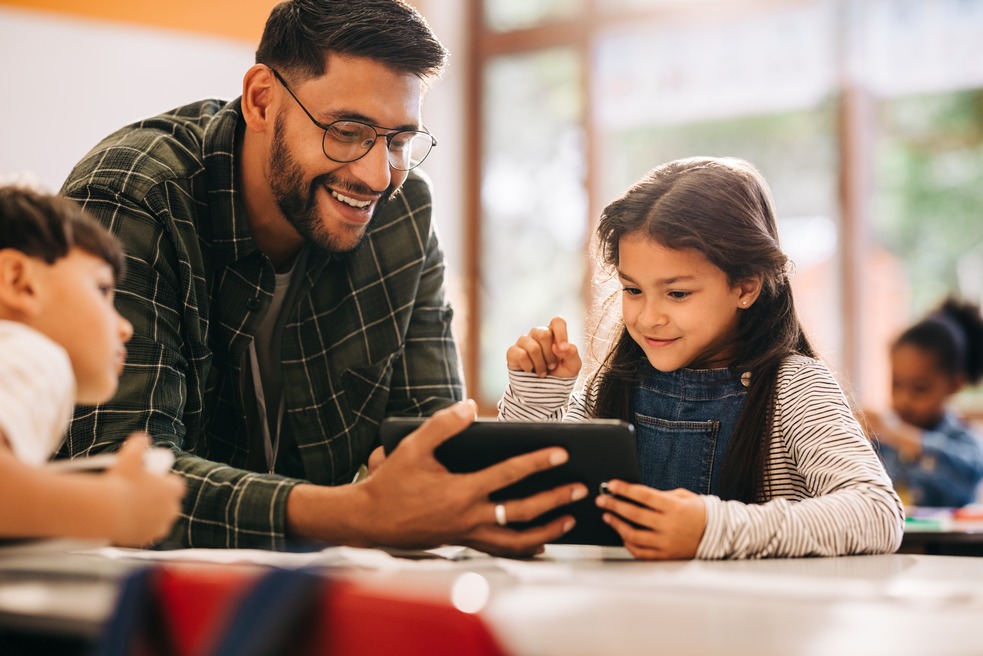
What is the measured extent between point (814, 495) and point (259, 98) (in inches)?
45.4

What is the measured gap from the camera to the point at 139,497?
2.72 ft

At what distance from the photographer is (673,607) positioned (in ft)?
2.15

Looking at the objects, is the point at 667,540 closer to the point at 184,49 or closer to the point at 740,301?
the point at 740,301

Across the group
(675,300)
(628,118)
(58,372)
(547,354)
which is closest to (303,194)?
(547,354)

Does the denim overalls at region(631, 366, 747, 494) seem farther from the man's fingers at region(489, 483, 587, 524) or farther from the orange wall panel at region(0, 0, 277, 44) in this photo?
the orange wall panel at region(0, 0, 277, 44)

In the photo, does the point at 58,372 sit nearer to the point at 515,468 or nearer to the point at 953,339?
the point at 515,468

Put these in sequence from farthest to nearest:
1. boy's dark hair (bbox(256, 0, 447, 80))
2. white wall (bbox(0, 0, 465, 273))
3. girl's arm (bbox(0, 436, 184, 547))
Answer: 1. white wall (bbox(0, 0, 465, 273))
2. boy's dark hair (bbox(256, 0, 447, 80))
3. girl's arm (bbox(0, 436, 184, 547))

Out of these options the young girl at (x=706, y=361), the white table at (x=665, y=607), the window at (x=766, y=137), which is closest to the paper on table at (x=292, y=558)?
the white table at (x=665, y=607)

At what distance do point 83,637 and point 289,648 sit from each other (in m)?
0.16

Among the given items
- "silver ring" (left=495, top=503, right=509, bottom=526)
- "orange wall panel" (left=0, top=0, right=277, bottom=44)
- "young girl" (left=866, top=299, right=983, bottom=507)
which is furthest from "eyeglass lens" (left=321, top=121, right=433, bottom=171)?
"orange wall panel" (left=0, top=0, right=277, bottom=44)

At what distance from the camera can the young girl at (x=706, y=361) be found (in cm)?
146

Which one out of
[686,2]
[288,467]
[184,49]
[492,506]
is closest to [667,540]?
[492,506]

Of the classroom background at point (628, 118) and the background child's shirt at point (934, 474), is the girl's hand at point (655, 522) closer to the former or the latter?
the background child's shirt at point (934, 474)

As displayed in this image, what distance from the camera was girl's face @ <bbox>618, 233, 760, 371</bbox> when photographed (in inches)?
61.8
